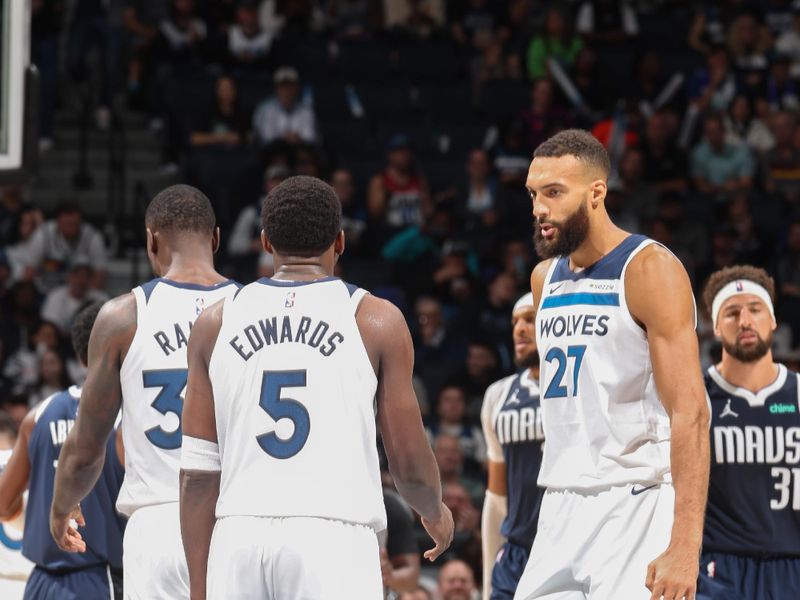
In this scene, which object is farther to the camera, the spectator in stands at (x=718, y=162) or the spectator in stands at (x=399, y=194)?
the spectator in stands at (x=718, y=162)

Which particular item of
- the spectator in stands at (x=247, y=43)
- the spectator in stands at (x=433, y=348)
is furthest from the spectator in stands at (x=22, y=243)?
the spectator in stands at (x=433, y=348)

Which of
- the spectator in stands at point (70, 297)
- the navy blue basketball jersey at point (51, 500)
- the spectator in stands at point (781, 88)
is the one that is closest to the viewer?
the navy blue basketball jersey at point (51, 500)

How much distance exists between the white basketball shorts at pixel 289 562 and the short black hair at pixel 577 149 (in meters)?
1.55

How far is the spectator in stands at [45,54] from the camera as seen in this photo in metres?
15.6

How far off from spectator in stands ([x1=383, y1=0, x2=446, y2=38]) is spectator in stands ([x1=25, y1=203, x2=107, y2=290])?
15.0ft

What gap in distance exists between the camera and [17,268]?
14148 millimetres

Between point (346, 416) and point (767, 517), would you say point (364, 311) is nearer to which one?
point (346, 416)

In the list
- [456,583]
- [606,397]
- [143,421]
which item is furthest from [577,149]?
[456,583]

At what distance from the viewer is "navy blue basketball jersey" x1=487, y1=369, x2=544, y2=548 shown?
24.8 feet

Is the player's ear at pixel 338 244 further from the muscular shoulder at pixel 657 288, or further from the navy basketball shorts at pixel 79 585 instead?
the navy basketball shorts at pixel 79 585

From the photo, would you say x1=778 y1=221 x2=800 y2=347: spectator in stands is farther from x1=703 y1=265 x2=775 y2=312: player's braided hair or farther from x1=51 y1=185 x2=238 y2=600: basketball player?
x1=51 y1=185 x2=238 y2=600: basketball player

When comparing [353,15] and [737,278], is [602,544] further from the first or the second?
[353,15]

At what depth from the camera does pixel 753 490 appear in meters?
6.88

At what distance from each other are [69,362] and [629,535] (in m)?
8.57
